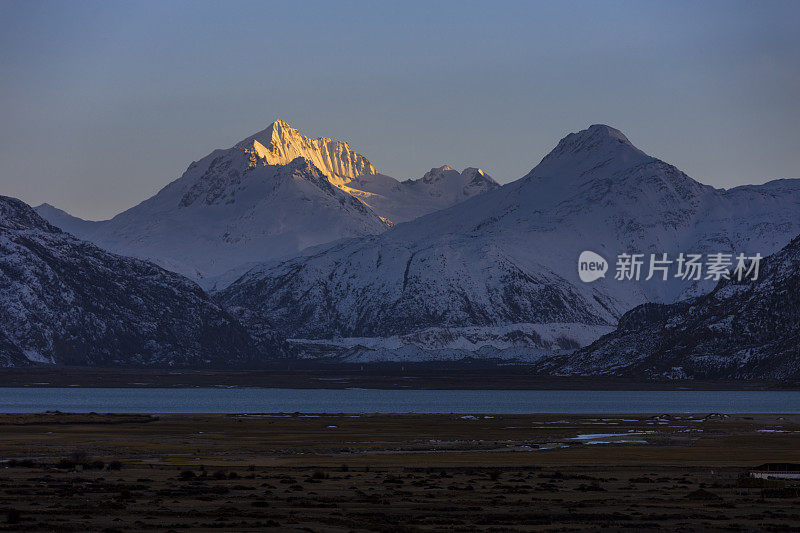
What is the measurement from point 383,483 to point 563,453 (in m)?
32.8

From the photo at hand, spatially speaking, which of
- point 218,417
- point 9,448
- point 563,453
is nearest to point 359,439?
point 563,453

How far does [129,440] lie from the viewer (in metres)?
123

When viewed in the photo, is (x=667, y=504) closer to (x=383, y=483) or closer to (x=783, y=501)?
(x=783, y=501)

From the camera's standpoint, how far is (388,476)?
85.8 meters

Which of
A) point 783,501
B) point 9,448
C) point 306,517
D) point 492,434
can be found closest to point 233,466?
point 9,448

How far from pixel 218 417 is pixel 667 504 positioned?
10573 cm

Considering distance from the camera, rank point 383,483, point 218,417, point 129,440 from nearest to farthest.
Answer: point 383,483 → point 129,440 → point 218,417

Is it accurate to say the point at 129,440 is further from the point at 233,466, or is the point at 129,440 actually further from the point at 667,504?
the point at 667,504

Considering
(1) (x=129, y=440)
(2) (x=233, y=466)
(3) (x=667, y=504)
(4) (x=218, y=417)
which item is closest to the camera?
(3) (x=667, y=504)

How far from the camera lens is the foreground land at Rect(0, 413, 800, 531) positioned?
62281mm

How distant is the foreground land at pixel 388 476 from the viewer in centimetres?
6228

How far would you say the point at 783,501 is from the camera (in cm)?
7050

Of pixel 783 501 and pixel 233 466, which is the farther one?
pixel 233 466

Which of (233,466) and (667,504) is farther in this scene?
(233,466)
